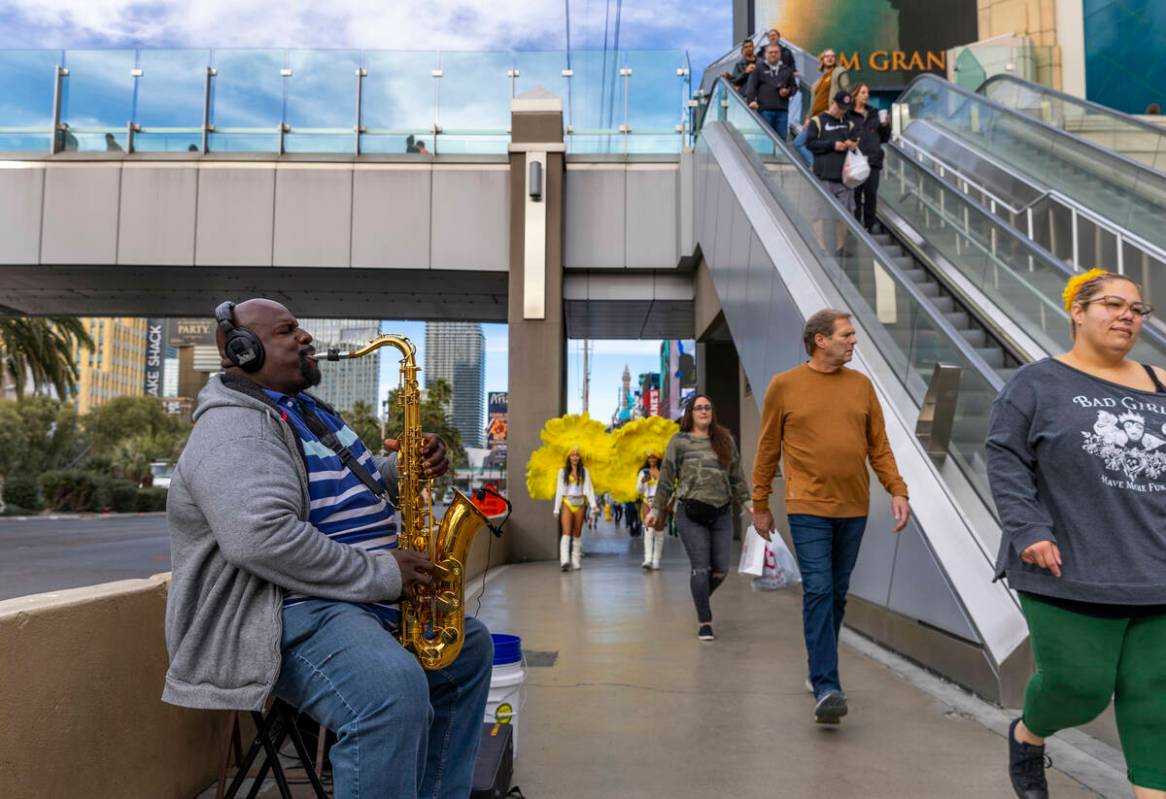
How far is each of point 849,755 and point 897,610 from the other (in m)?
2.11

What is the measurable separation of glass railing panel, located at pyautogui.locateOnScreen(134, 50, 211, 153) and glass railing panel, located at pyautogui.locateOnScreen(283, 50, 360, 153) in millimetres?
1575

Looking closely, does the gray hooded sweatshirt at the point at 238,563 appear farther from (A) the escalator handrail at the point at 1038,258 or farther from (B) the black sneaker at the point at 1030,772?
(A) the escalator handrail at the point at 1038,258

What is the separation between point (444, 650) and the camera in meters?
2.74

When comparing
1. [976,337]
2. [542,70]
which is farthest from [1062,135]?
[542,70]

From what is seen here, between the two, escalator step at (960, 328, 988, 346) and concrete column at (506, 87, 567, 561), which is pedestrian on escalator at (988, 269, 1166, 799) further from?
concrete column at (506, 87, 567, 561)

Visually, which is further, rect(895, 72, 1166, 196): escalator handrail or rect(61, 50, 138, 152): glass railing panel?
rect(61, 50, 138, 152): glass railing panel

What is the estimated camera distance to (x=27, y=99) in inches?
651

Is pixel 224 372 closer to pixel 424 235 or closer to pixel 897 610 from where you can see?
pixel 897 610

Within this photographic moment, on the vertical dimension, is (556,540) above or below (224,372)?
below

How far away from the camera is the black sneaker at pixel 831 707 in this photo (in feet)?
14.1

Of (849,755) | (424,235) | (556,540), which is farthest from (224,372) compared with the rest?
(424,235)

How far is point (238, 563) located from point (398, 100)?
15.7m

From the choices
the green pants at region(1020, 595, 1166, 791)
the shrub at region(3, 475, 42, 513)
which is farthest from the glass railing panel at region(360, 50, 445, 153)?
the shrub at region(3, 475, 42, 513)

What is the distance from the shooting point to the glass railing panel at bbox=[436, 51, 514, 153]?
53.6 feet
